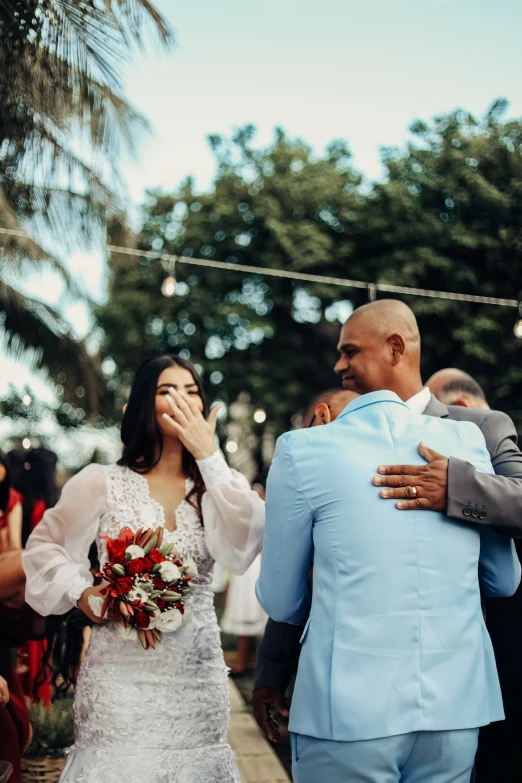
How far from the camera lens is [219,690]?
3277mm

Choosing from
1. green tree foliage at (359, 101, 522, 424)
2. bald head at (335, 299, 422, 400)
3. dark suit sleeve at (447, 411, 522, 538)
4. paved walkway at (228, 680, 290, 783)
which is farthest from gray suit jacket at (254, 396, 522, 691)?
green tree foliage at (359, 101, 522, 424)

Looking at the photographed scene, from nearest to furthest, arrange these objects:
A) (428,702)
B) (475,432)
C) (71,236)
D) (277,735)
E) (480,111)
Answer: (428,702), (475,432), (277,735), (71,236), (480,111)

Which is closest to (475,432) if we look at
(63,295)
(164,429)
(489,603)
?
(489,603)

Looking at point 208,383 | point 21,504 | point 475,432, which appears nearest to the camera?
point 475,432

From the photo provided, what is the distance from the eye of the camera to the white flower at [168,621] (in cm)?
304

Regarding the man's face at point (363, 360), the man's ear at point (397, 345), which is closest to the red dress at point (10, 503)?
the man's face at point (363, 360)

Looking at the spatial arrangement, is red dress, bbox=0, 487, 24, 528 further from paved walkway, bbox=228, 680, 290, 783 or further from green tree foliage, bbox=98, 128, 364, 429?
green tree foliage, bbox=98, 128, 364, 429

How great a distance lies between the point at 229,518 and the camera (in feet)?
11.0

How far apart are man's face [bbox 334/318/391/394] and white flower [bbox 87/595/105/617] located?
1.20m

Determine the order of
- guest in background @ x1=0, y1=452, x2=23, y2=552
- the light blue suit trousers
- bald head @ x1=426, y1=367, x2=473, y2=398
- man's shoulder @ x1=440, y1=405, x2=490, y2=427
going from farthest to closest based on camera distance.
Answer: guest in background @ x1=0, y1=452, x2=23, y2=552
bald head @ x1=426, y1=367, x2=473, y2=398
man's shoulder @ x1=440, y1=405, x2=490, y2=427
the light blue suit trousers

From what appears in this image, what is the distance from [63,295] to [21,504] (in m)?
6.33

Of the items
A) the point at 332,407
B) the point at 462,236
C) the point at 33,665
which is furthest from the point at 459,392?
the point at 462,236

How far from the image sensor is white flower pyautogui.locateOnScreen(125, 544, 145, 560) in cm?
304

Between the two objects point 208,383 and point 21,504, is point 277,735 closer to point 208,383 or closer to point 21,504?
point 21,504
